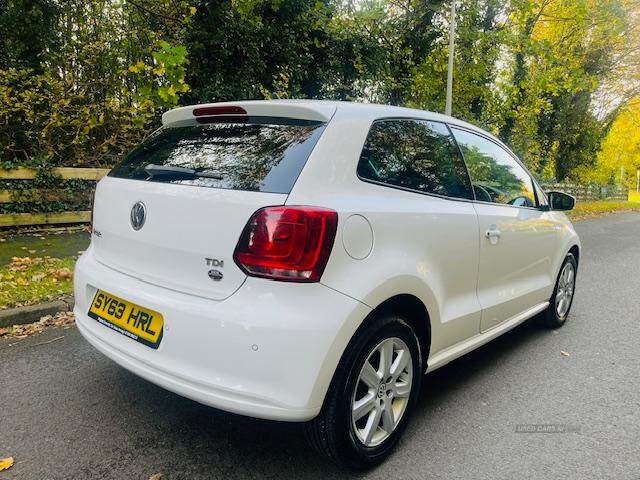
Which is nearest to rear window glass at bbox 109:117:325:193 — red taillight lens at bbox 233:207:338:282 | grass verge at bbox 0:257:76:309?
red taillight lens at bbox 233:207:338:282

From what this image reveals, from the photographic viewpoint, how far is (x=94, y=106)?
9.14 meters

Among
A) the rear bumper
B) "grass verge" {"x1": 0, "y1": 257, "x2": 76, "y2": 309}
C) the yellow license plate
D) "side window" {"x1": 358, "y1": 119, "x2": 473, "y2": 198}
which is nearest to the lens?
the rear bumper

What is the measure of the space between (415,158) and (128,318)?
5.70ft

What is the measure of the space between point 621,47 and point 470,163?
22546 millimetres

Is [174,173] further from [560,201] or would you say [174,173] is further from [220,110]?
[560,201]

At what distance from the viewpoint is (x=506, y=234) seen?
3.45 meters

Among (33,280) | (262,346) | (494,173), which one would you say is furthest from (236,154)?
(33,280)

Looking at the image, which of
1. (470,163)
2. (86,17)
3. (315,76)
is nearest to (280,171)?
(470,163)

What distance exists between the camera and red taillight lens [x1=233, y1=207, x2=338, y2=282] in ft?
6.87

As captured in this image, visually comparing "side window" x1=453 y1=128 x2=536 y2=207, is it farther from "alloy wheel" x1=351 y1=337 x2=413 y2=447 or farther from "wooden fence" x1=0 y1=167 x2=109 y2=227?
"wooden fence" x1=0 y1=167 x2=109 y2=227

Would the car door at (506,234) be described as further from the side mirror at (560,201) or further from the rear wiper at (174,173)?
the rear wiper at (174,173)

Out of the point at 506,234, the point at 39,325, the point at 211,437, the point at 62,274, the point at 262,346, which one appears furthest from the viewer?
the point at 62,274

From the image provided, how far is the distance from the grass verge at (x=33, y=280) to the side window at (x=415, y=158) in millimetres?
3632

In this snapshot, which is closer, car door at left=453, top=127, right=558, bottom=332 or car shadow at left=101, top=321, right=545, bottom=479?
car shadow at left=101, top=321, right=545, bottom=479
